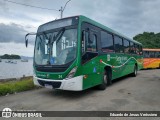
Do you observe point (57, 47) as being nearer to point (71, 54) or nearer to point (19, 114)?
point (71, 54)

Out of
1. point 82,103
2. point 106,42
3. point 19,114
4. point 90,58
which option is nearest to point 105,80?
point 106,42

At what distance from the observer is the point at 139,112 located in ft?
20.7

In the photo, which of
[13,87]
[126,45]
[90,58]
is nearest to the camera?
[90,58]

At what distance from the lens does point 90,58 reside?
8.45m

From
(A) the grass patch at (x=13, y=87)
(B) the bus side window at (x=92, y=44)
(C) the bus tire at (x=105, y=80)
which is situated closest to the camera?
(B) the bus side window at (x=92, y=44)

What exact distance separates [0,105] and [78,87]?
9.82 feet

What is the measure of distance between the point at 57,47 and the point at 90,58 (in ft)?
5.02

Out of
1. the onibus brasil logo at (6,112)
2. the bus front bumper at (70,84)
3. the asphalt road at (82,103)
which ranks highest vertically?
the bus front bumper at (70,84)

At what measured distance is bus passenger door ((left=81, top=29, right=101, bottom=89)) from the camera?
797 centimetres

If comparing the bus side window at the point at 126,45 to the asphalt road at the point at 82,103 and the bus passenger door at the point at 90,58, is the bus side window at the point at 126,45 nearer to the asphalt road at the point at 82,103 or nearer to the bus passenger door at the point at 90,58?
the bus passenger door at the point at 90,58

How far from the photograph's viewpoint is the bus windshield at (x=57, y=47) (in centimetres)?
772

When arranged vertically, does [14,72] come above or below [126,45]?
below

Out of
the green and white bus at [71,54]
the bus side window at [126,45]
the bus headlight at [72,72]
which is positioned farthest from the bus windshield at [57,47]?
the bus side window at [126,45]

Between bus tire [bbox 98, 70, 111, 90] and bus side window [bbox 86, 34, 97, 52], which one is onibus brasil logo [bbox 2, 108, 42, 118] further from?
bus tire [bbox 98, 70, 111, 90]
